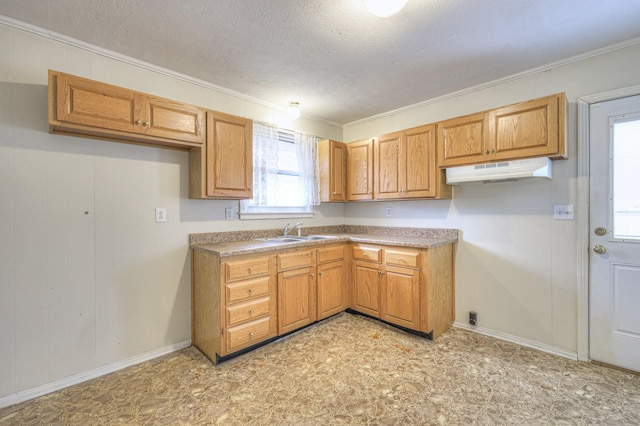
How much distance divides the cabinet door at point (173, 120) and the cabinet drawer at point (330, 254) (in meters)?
1.59

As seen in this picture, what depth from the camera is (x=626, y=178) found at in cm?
213

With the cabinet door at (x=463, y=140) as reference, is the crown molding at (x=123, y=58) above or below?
above

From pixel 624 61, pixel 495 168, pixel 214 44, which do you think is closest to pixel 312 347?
pixel 495 168

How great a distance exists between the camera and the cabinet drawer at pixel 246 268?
7.55 ft

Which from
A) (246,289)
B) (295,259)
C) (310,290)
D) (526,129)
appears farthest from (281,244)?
(526,129)

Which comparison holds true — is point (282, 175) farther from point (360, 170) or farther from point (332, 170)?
point (360, 170)

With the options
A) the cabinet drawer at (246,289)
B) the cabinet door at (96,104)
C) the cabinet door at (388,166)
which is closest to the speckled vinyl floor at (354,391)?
the cabinet drawer at (246,289)

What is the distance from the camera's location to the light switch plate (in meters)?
2.34

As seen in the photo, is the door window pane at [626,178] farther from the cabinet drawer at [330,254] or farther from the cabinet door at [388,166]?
the cabinet drawer at [330,254]

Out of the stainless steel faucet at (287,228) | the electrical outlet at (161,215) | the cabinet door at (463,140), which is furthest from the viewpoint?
the stainless steel faucet at (287,228)

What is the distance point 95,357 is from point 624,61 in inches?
180

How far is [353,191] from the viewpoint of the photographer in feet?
12.0

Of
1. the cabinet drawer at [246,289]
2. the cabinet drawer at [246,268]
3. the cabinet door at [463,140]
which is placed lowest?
the cabinet drawer at [246,289]

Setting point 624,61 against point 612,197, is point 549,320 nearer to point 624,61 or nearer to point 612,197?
point 612,197
